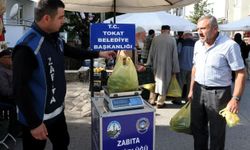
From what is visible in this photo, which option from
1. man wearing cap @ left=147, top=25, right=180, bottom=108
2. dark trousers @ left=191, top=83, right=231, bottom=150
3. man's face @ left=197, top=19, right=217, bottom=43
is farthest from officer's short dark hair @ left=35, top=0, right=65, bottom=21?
man wearing cap @ left=147, top=25, right=180, bottom=108

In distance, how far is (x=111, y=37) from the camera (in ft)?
14.1

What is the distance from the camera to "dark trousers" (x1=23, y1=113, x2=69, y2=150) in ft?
9.52

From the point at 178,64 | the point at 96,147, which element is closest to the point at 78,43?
the point at 178,64

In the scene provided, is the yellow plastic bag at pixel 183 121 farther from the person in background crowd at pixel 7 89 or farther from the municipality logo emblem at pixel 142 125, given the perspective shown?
the person in background crowd at pixel 7 89

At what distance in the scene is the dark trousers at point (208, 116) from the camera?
3.76 m

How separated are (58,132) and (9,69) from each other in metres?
2.57

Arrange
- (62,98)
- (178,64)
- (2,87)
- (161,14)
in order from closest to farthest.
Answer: (62,98)
(2,87)
(178,64)
(161,14)

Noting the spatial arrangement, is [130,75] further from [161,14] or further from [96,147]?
[161,14]

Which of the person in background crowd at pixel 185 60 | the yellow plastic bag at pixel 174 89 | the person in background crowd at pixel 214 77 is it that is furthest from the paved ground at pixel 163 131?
the person in background crowd at pixel 214 77

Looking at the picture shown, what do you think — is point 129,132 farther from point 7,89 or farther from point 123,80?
point 7,89

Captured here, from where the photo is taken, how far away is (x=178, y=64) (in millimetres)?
7855

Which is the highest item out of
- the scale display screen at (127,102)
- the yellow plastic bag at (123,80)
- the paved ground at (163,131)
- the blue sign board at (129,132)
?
the yellow plastic bag at (123,80)

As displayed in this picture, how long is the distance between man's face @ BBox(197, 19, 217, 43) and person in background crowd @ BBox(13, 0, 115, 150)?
152 centimetres

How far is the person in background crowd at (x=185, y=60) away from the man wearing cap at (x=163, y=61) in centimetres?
52
